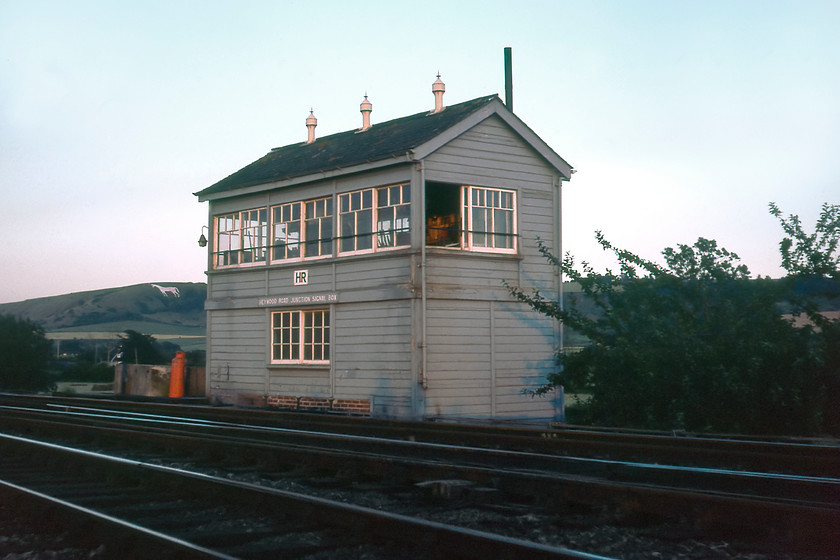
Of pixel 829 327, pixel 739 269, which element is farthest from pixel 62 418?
pixel 829 327

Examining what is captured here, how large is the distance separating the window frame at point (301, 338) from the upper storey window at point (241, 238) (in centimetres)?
210

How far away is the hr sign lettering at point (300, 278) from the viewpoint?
20.3 m

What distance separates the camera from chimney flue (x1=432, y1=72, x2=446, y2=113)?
2100 centimetres

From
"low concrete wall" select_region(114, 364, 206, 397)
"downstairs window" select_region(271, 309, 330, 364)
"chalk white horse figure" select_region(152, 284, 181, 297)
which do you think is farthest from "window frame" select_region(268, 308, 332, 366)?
"chalk white horse figure" select_region(152, 284, 181, 297)

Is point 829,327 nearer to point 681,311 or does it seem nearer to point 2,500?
point 681,311

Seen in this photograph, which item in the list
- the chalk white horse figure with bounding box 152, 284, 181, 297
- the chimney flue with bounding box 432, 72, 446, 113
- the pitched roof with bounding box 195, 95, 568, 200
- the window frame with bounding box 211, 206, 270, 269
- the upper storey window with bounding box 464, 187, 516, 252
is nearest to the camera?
the upper storey window with bounding box 464, 187, 516, 252

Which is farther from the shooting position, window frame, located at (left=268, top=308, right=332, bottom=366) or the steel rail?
window frame, located at (left=268, top=308, right=332, bottom=366)

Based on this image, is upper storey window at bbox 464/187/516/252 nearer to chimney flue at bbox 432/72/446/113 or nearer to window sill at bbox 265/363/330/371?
chimney flue at bbox 432/72/446/113

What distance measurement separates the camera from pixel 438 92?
21141mm

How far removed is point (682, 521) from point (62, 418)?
13.1m

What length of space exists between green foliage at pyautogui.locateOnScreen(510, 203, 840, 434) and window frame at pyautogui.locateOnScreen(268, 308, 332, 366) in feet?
22.4

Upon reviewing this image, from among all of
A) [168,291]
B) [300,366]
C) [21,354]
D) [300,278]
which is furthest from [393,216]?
[168,291]

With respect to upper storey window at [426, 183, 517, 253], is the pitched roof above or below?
above

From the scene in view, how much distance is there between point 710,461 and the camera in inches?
349
